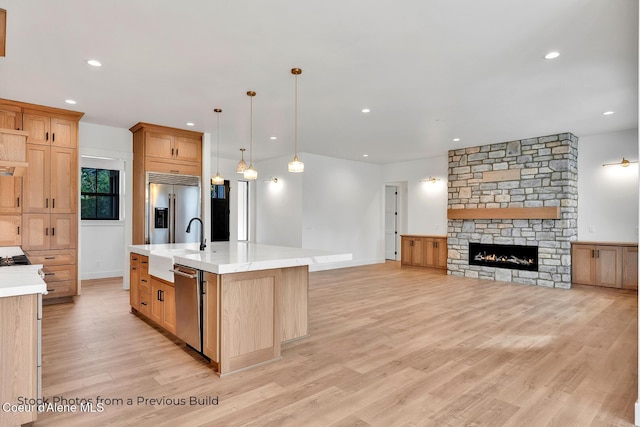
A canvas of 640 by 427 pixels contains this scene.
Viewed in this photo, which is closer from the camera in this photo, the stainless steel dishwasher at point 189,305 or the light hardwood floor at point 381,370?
the light hardwood floor at point 381,370

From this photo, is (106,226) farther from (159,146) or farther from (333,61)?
(333,61)

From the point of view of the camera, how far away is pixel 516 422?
2199 mm

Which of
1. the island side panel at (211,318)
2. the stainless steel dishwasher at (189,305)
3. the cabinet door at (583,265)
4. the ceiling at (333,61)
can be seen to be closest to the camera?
the ceiling at (333,61)

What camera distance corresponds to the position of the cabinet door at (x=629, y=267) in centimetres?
602

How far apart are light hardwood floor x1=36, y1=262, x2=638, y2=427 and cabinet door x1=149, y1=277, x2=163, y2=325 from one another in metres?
0.16

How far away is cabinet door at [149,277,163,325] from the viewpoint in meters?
3.78

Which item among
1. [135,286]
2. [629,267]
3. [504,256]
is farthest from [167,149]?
[629,267]

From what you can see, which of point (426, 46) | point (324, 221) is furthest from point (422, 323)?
point (324, 221)

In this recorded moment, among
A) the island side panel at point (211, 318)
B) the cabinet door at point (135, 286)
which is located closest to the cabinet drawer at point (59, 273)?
the cabinet door at point (135, 286)

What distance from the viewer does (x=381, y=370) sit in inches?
115

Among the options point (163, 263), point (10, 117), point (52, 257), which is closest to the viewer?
point (163, 263)

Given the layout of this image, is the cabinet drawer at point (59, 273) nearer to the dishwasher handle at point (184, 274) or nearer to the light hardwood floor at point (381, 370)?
the light hardwood floor at point (381, 370)

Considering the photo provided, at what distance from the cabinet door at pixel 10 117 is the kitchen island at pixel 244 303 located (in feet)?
10.8

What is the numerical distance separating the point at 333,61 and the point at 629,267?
6.19 metres
